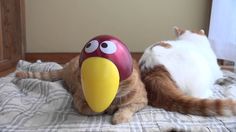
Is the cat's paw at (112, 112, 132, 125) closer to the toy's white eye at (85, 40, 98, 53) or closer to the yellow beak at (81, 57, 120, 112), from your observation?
the yellow beak at (81, 57, 120, 112)

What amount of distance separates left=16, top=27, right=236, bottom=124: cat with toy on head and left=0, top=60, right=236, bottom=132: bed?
0.03 metres

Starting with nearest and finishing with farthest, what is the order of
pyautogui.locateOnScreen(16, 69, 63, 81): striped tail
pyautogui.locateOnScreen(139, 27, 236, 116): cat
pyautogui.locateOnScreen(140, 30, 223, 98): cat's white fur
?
1. pyautogui.locateOnScreen(139, 27, 236, 116): cat
2. pyautogui.locateOnScreen(140, 30, 223, 98): cat's white fur
3. pyautogui.locateOnScreen(16, 69, 63, 81): striped tail

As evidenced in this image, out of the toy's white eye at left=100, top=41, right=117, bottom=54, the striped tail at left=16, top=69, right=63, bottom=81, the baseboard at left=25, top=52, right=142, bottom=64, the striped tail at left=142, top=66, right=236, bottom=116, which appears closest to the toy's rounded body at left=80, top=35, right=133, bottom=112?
the toy's white eye at left=100, top=41, right=117, bottom=54

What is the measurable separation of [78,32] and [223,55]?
1.20 m

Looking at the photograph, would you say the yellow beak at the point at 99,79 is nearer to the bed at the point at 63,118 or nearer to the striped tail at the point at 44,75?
the bed at the point at 63,118

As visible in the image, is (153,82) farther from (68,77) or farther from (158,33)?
(158,33)

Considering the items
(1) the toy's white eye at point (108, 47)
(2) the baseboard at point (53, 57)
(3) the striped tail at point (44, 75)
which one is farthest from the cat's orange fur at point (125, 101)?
(2) the baseboard at point (53, 57)

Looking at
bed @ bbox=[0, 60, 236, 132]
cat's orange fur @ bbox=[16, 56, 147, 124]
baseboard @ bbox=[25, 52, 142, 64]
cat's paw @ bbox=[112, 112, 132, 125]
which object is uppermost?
cat's orange fur @ bbox=[16, 56, 147, 124]

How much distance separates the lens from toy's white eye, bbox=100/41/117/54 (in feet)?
3.20

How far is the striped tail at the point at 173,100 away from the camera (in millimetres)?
1038

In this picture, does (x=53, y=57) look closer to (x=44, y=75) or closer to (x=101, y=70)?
(x=44, y=75)

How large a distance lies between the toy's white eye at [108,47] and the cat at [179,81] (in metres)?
0.30

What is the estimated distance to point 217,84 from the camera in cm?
161

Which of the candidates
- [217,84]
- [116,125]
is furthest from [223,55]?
[116,125]
